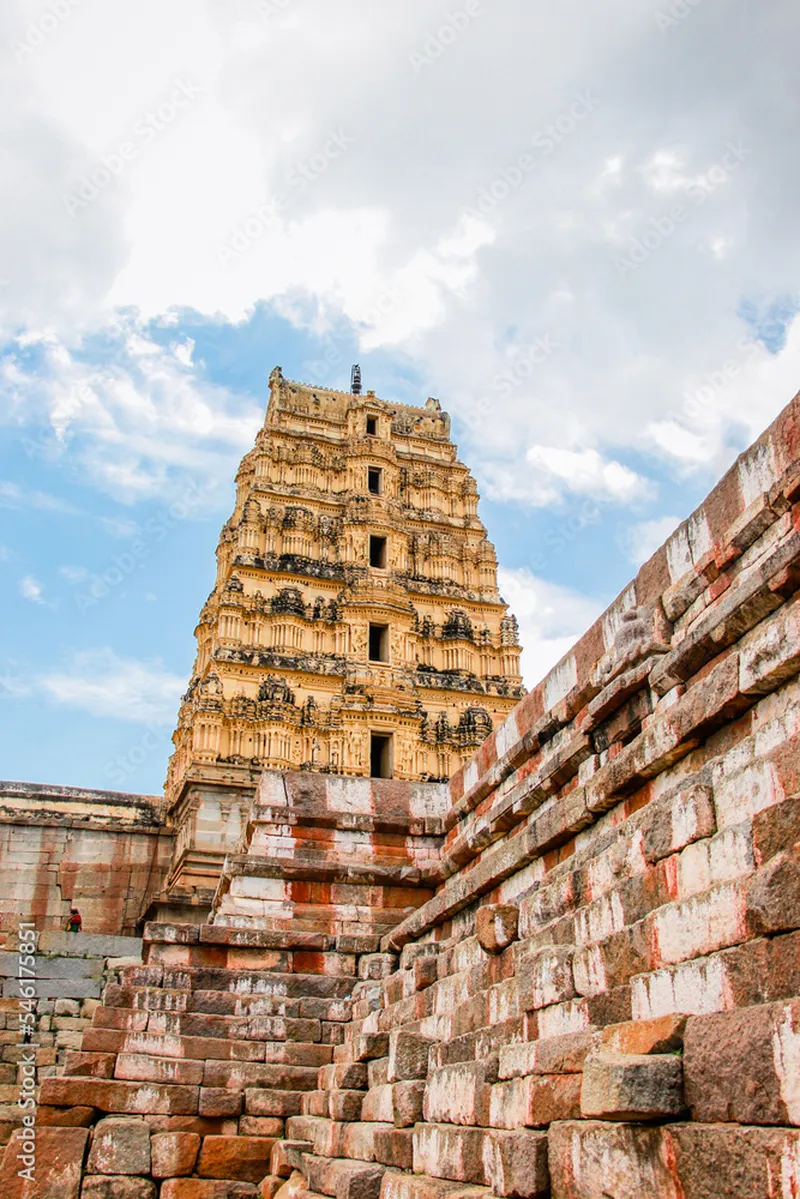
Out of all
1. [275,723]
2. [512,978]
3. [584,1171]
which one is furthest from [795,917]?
[275,723]

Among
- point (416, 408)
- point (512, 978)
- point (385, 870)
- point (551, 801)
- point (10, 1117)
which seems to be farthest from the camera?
point (416, 408)

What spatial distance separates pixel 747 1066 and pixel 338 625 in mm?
27609

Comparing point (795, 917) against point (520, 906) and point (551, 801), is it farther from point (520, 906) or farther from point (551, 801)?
point (551, 801)

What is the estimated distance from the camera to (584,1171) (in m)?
3.84

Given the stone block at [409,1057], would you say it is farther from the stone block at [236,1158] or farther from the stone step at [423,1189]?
the stone block at [236,1158]

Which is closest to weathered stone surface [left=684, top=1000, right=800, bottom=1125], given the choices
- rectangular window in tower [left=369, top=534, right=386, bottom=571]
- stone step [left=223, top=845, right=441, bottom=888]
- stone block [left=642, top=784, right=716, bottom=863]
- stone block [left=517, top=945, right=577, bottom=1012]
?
stone block [left=642, top=784, right=716, bottom=863]

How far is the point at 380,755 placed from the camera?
29766 millimetres

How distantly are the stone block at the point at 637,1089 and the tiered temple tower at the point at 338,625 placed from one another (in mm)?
21376

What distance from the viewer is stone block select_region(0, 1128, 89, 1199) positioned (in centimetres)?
A: 779

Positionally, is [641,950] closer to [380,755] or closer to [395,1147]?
[395,1147]

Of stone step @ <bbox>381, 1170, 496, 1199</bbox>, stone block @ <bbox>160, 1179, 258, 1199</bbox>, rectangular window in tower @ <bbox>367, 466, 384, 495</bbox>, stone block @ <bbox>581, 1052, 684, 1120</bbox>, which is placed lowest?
stone block @ <bbox>160, 1179, 258, 1199</bbox>

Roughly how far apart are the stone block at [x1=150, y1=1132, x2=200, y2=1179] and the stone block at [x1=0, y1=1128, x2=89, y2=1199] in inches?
23.4

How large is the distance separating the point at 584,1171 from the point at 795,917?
4.41 feet

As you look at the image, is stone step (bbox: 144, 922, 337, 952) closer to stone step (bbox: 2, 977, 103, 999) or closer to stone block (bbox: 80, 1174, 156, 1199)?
stone block (bbox: 80, 1174, 156, 1199)
